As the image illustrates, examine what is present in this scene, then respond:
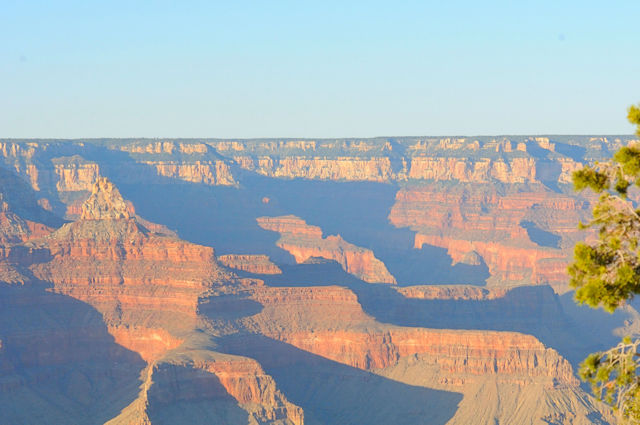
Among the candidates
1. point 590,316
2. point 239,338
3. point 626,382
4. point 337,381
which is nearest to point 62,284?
point 239,338

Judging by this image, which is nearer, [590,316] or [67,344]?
[67,344]

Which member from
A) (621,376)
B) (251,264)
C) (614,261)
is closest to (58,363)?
(251,264)

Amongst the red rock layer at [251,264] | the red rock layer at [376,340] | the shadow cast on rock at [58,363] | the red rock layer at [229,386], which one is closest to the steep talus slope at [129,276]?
the shadow cast on rock at [58,363]

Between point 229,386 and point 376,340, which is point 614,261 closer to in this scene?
point 229,386

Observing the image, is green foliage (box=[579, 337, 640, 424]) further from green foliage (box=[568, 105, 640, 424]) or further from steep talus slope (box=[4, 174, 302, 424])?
steep talus slope (box=[4, 174, 302, 424])

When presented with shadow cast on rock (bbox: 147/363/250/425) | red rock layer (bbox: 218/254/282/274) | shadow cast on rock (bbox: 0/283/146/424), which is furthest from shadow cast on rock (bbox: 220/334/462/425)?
red rock layer (bbox: 218/254/282/274)

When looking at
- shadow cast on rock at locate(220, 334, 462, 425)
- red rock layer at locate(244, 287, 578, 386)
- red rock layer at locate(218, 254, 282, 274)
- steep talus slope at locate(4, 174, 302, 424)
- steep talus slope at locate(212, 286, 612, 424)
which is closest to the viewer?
shadow cast on rock at locate(220, 334, 462, 425)

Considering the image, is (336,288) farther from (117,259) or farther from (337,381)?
(117,259)

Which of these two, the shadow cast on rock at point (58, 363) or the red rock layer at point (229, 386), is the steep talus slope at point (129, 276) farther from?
the red rock layer at point (229, 386)
